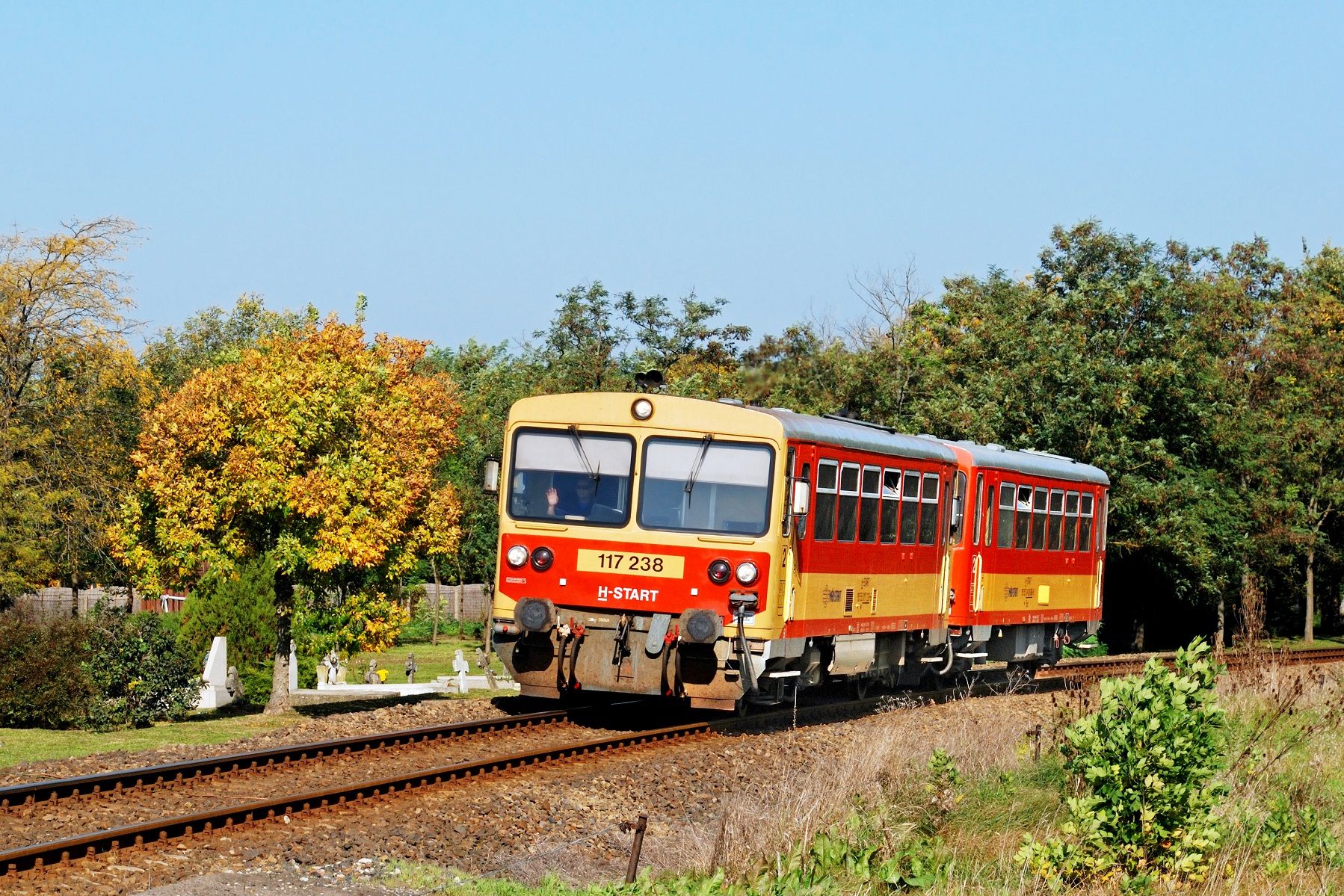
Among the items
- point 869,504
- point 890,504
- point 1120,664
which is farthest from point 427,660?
point 869,504

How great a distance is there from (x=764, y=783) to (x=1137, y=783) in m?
4.83

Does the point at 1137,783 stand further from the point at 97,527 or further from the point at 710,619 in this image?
the point at 97,527

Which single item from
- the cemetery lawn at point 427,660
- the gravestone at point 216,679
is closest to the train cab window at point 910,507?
the gravestone at point 216,679

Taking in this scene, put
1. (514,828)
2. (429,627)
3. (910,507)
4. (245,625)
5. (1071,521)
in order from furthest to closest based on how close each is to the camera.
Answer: (429,627) < (245,625) < (1071,521) < (910,507) < (514,828)

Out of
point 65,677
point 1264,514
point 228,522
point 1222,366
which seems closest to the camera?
point 65,677

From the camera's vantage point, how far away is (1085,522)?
82.3 feet

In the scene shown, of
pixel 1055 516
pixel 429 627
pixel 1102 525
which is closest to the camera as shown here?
pixel 1055 516

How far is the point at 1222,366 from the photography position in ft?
153

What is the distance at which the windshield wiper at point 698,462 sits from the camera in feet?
51.2

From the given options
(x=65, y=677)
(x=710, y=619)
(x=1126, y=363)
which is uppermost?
(x=1126, y=363)

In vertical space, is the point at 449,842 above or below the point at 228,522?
below

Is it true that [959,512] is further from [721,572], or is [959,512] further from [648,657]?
[648,657]

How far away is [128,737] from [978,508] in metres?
11.1

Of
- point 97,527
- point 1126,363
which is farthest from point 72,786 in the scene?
point 1126,363
